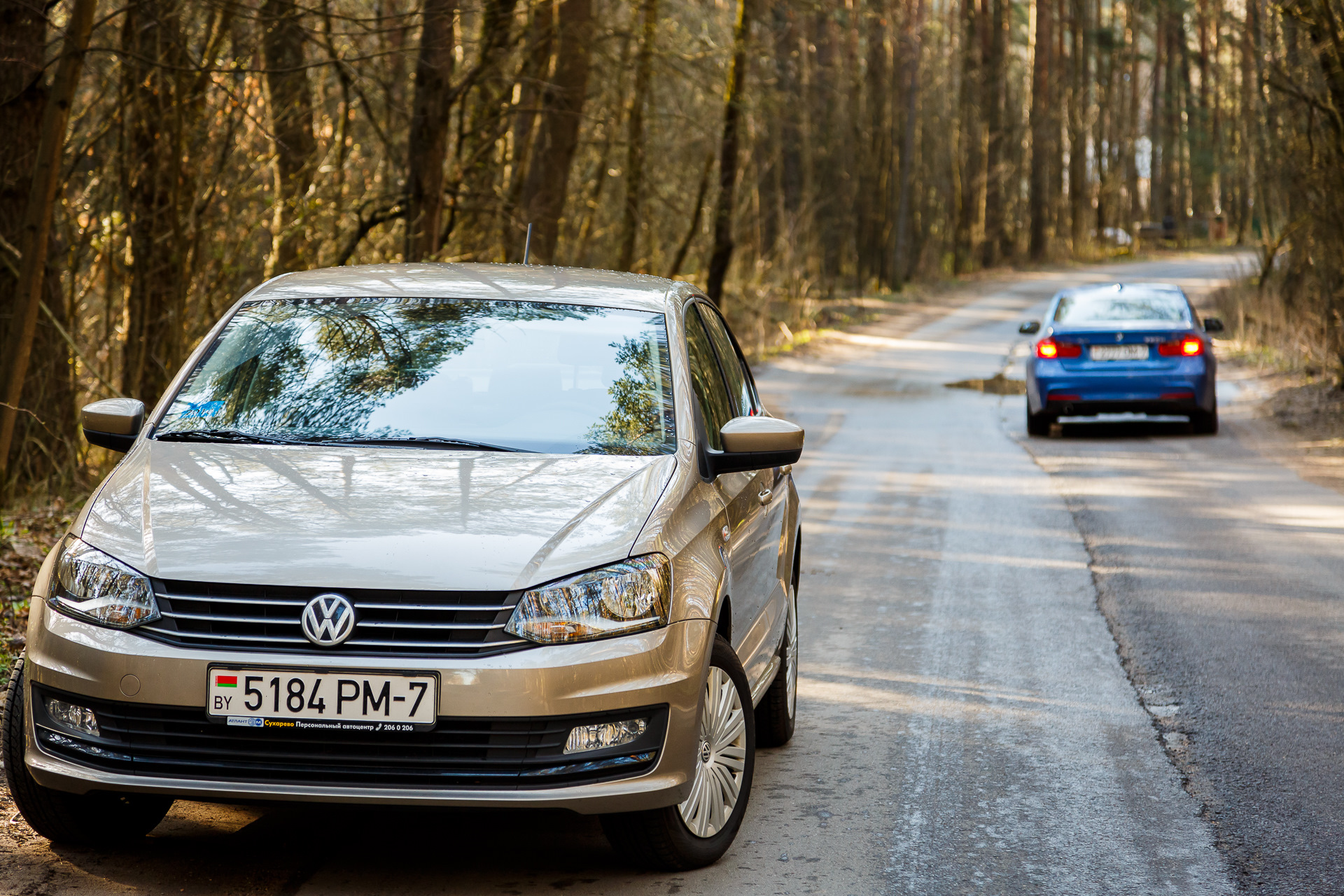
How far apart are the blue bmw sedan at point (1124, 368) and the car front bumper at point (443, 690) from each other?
43.1ft

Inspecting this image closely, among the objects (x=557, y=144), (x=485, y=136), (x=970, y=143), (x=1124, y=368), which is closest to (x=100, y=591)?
(x=1124, y=368)

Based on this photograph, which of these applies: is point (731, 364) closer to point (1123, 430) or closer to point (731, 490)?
point (731, 490)

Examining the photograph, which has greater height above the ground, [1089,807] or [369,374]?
[369,374]

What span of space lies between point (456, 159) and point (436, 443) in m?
13.1

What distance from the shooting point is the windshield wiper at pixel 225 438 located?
4.61 metres

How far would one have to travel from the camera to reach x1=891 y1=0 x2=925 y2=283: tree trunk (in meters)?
43.7

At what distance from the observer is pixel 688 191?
29.5m

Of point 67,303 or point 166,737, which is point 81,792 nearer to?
point 166,737

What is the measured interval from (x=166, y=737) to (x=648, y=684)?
47.8 inches

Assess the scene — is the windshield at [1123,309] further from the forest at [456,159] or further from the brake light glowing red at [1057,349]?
the forest at [456,159]

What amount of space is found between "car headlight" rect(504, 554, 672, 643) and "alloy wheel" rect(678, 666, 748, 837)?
32cm

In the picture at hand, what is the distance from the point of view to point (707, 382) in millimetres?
5242

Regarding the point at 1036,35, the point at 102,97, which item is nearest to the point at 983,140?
the point at 1036,35

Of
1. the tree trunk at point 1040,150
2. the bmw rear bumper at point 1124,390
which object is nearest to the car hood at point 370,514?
the bmw rear bumper at point 1124,390
